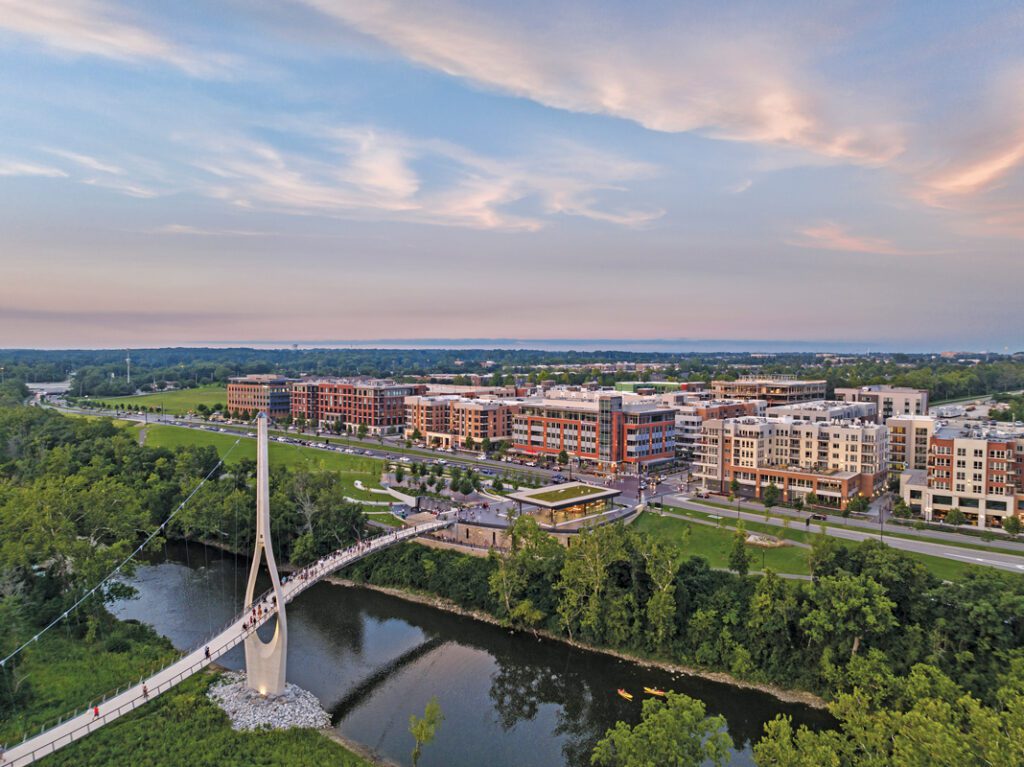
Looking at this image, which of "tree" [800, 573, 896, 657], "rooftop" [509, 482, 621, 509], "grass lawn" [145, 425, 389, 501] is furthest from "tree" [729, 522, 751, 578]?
"grass lawn" [145, 425, 389, 501]

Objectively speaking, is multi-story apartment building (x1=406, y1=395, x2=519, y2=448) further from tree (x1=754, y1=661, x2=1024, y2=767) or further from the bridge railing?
tree (x1=754, y1=661, x2=1024, y2=767)

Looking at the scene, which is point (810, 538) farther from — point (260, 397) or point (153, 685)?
point (260, 397)

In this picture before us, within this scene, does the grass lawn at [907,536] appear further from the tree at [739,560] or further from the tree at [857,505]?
the tree at [739,560]

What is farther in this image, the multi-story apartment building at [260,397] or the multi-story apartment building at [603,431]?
the multi-story apartment building at [260,397]

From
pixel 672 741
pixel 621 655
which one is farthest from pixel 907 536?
pixel 672 741

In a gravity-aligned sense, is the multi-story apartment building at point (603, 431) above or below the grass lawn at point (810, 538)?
above

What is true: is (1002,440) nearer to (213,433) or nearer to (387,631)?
(387,631)

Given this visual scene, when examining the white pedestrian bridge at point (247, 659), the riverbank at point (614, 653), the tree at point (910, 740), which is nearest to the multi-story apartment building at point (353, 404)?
the riverbank at point (614, 653)
